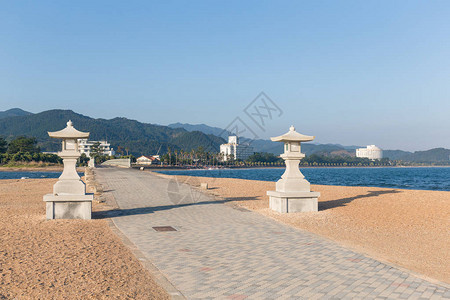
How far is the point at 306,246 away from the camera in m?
7.76

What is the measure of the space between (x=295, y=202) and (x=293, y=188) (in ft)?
1.54

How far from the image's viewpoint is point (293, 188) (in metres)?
12.7

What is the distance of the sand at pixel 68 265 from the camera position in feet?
15.9

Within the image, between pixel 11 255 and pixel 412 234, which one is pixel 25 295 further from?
pixel 412 234

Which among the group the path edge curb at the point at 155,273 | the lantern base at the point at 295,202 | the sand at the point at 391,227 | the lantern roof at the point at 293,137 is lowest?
the sand at the point at 391,227

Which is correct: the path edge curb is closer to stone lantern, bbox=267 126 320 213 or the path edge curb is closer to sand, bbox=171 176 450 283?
sand, bbox=171 176 450 283

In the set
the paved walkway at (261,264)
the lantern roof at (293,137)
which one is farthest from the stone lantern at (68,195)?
the lantern roof at (293,137)

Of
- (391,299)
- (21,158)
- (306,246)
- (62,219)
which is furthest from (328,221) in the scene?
(21,158)

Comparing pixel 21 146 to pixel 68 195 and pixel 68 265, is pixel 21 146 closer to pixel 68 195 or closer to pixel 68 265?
pixel 68 195

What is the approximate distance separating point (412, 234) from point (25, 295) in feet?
29.0

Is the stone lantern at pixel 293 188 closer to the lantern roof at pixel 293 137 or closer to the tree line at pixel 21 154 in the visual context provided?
the lantern roof at pixel 293 137

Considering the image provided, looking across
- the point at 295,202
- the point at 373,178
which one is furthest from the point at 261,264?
the point at 373,178

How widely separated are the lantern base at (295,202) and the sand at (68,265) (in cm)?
563

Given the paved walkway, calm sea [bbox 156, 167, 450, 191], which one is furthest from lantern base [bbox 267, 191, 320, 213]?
calm sea [bbox 156, 167, 450, 191]
